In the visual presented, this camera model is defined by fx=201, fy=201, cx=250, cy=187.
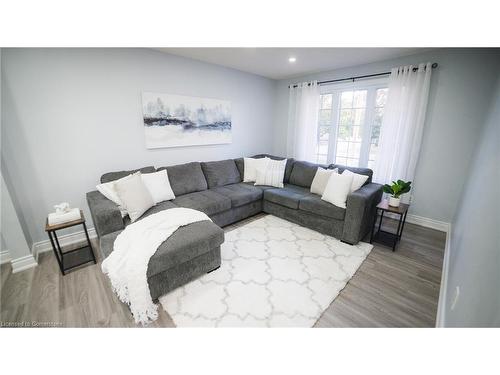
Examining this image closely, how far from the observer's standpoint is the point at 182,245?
162 centimetres

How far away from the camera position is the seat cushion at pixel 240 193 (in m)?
2.82

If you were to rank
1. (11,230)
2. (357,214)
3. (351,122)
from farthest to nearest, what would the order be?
(351,122) → (357,214) → (11,230)

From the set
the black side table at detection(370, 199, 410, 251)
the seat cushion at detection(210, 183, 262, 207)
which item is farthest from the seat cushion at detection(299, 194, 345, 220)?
the seat cushion at detection(210, 183, 262, 207)

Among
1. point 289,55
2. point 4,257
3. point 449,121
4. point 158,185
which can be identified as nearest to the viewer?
point 4,257

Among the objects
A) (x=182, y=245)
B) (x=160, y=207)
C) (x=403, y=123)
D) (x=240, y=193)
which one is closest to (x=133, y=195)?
(x=160, y=207)

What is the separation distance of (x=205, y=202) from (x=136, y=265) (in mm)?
1214

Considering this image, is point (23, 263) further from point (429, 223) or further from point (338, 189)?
point (429, 223)

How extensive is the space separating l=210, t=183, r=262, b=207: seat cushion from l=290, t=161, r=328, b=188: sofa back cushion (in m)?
0.70

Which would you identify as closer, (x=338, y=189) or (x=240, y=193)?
(x=338, y=189)

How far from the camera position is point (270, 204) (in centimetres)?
311

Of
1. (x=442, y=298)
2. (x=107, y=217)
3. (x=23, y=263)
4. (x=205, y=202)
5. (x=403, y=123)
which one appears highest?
(x=403, y=123)

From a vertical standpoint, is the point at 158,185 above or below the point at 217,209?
above

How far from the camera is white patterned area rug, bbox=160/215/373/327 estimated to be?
4.87 ft

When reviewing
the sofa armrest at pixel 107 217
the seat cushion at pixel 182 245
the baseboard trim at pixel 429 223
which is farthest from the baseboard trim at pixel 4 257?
the baseboard trim at pixel 429 223
